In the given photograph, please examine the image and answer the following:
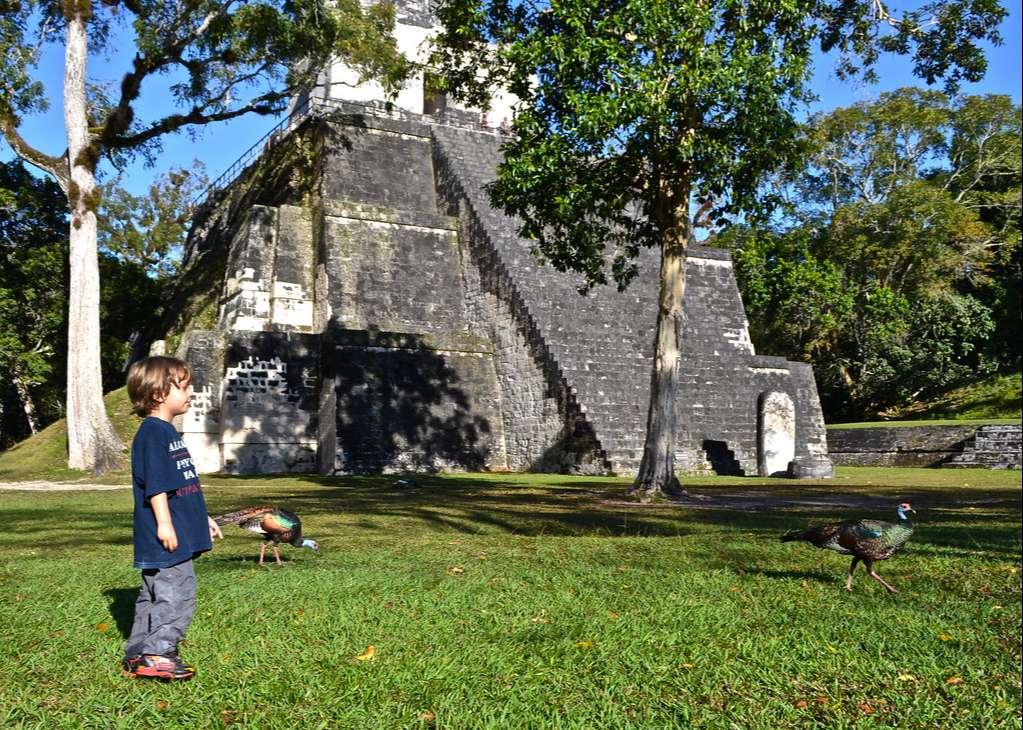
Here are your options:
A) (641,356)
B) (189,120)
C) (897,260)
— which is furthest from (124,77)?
(897,260)

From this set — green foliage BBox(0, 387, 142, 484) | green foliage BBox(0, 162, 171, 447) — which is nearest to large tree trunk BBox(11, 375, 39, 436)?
green foliage BBox(0, 162, 171, 447)

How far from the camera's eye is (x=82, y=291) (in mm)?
15453

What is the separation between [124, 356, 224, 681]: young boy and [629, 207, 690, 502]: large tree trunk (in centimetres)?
817

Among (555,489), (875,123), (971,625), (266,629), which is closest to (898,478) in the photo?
(555,489)

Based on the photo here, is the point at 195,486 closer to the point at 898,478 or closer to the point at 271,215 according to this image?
the point at 898,478

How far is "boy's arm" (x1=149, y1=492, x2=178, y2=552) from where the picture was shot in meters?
3.22

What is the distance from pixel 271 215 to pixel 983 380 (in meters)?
21.2

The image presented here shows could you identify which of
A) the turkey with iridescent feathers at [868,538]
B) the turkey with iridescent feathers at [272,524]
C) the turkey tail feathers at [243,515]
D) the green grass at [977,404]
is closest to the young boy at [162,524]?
the turkey tail feathers at [243,515]

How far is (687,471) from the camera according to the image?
54.4 feet

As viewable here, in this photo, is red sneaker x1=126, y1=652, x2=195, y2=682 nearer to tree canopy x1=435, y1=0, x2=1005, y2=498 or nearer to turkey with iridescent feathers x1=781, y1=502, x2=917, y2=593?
turkey with iridescent feathers x1=781, y1=502, x2=917, y2=593

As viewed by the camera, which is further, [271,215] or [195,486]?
[271,215]

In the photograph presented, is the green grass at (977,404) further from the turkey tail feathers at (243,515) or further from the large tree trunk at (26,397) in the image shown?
the large tree trunk at (26,397)

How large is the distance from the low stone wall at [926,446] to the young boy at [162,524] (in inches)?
739

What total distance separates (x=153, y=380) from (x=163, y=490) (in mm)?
403
